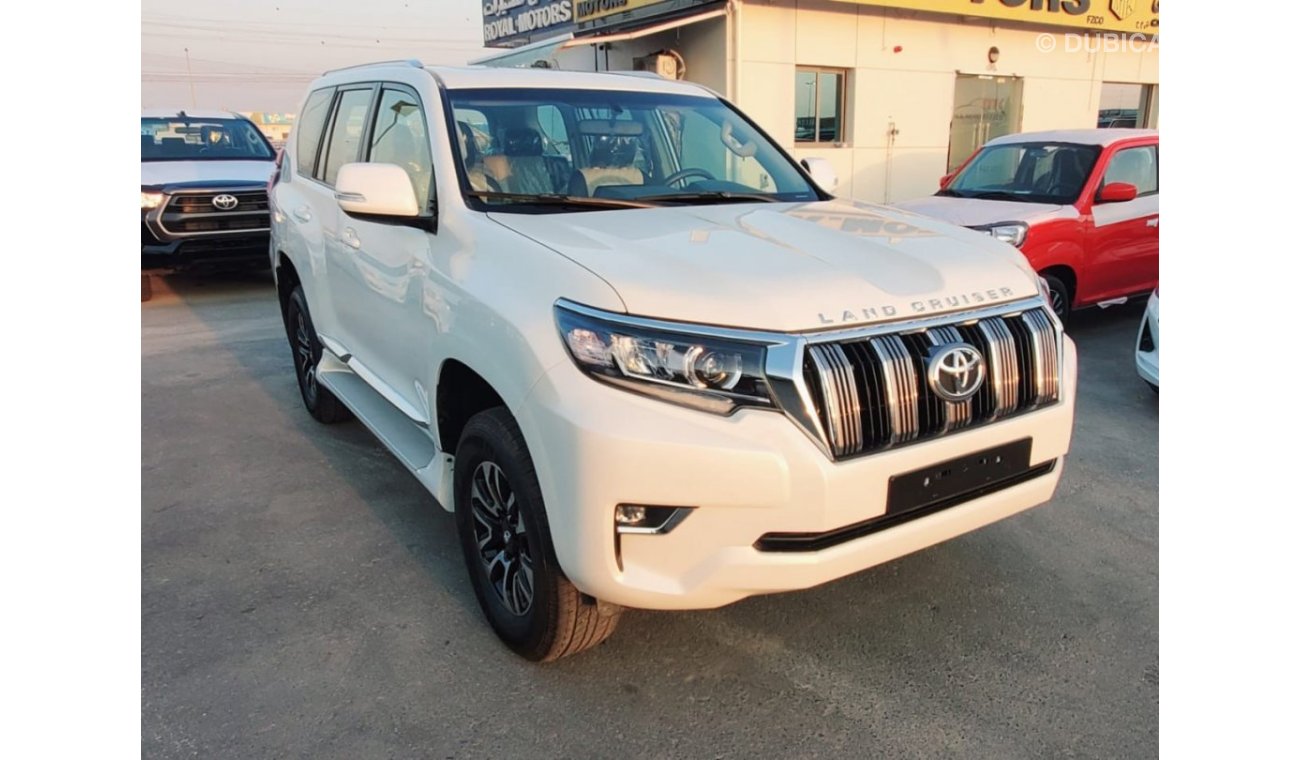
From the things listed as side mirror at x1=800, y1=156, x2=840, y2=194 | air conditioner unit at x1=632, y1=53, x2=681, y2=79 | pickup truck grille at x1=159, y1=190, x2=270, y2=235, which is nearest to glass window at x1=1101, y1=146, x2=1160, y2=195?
side mirror at x1=800, y1=156, x2=840, y2=194

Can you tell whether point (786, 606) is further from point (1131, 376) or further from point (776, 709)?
point (1131, 376)

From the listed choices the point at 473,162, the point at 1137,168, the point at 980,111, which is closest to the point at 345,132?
the point at 473,162

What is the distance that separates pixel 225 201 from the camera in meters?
9.45

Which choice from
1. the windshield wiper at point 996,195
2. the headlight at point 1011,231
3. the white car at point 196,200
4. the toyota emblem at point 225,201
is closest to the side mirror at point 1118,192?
the windshield wiper at point 996,195

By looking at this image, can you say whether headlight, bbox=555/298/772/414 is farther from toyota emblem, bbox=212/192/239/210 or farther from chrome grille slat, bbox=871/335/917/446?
toyota emblem, bbox=212/192/239/210

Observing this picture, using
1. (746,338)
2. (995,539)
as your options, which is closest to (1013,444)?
(746,338)

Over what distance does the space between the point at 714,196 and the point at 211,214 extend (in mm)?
7921

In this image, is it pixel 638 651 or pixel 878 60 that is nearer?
pixel 638 651

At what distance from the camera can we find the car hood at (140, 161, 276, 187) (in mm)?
9414

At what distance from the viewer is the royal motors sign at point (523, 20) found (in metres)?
15.2

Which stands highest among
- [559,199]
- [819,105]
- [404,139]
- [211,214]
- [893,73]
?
[893,73]

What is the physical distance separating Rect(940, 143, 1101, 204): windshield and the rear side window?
5.47 meters

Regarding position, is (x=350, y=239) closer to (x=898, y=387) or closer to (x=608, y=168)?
(x=608, y=168)

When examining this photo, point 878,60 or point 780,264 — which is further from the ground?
point 878,60
